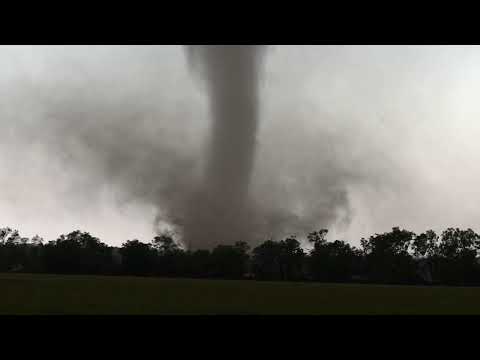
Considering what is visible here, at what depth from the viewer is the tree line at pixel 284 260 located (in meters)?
85.0

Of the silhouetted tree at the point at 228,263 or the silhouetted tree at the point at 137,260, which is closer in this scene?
the silhouetted tree at the point at 137,260

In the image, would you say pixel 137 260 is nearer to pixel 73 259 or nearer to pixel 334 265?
→ pixel 73 259

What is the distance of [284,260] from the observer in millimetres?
104312

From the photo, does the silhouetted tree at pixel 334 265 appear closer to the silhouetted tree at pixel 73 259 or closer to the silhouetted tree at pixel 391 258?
the silhouetted tree at pixel 391 258

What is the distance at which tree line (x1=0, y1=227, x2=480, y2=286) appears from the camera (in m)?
85.0

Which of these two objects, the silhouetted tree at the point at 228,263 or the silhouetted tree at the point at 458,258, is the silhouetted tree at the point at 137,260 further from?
the silhouetted tree at the point at 458,258

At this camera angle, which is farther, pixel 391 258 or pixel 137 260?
pixel 391 258

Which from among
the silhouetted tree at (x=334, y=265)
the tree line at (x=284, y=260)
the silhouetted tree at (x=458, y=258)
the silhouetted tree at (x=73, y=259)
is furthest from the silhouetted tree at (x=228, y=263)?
the silhouetted tree at (x=458, y=258)

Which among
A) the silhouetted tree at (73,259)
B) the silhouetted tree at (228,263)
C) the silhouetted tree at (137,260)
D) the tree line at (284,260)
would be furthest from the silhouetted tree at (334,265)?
the silhouetted tree at (73,259)

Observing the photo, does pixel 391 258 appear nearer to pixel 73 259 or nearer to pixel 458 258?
pixel 458 258

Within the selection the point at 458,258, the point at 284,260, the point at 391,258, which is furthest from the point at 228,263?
the point at 458,258
